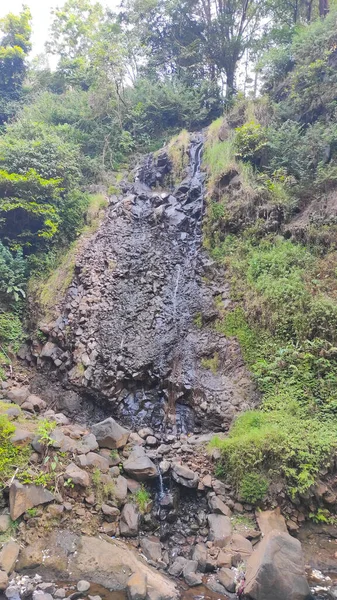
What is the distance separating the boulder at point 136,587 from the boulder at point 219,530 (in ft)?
4.08

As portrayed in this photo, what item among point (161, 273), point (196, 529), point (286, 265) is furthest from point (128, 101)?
point (196, 529)

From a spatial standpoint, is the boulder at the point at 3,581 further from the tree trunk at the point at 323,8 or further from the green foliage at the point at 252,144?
the tree trunk at the point at 323,8

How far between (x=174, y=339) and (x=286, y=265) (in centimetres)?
327

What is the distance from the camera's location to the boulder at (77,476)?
17.9 ft

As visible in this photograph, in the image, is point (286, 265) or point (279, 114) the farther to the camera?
point (279, 114)

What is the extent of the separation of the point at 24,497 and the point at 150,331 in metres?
4.68

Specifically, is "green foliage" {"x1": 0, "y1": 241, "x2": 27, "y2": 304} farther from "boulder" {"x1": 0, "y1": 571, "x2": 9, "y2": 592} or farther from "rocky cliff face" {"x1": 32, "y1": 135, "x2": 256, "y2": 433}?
"boulder" {"x1": 0, "y1": 571, "x2": 9, "y2": 592}

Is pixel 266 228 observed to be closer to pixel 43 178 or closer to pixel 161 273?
pixel 161 273

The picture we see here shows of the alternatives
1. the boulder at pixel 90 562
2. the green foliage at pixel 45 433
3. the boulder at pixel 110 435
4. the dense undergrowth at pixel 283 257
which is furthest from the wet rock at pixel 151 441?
the boulder at pixel 90 562

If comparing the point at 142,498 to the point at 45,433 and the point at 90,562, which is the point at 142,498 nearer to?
the point at 90,562

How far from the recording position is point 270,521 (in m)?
5.41

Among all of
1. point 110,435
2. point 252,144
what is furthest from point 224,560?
point 252,144

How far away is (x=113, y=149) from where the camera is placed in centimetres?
1558

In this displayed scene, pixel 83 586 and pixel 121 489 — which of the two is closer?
pixel 83 586
